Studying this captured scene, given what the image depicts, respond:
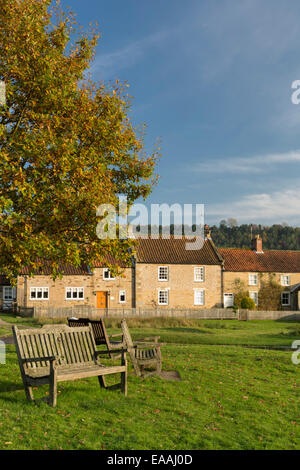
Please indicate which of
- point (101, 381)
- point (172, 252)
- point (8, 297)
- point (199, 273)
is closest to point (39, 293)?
point (8, 297)

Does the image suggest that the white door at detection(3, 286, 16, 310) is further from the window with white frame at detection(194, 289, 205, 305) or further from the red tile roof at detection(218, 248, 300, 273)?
the red tile roof at detection(218, 248, 300, 273)

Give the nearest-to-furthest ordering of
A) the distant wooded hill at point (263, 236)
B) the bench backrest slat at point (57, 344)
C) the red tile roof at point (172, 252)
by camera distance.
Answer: the bench backrest slat at point (57, 344)
the red tile roof at point (172, 252)
the distant wooded hill at point (263, 236)

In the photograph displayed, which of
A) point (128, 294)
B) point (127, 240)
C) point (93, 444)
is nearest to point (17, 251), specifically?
point (127, 240)

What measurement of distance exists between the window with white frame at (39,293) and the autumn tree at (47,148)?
32.2m

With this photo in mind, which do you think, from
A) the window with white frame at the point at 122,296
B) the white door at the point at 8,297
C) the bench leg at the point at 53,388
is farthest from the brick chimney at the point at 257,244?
the bench leg at the point at 53,388

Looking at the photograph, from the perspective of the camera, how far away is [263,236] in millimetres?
127688

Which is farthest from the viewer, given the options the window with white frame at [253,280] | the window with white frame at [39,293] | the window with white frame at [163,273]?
the window with white frame at [253,280]

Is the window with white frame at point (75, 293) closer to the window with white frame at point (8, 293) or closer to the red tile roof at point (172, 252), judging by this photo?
the window with white frame at point (8, 293)

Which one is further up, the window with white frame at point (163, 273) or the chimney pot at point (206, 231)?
the chimney pot at point (206, 231)

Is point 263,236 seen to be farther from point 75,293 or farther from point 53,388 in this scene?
point 53,388

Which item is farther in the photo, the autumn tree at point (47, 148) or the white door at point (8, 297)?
the white door at point (8, 297)

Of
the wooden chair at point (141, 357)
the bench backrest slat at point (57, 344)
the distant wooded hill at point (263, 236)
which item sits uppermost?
the distant wooded hill at point (263, 236)

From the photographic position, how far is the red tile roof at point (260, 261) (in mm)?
51125
